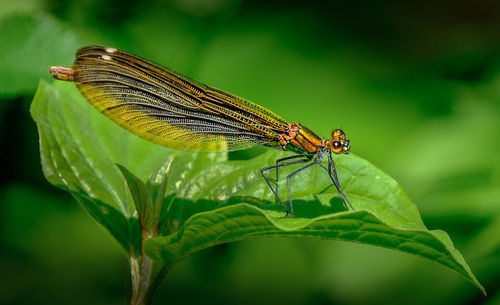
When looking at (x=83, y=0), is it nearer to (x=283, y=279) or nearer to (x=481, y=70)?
(x=283, y=279)

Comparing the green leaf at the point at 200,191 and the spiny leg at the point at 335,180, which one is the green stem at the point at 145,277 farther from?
the spiny leg at the point at 335,180

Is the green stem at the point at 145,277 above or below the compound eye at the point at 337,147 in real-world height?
below

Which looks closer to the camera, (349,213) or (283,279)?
(349,213)

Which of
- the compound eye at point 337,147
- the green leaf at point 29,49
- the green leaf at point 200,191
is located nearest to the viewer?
the green leaf at point 200,191

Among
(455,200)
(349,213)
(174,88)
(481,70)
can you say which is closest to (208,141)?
(174,88)

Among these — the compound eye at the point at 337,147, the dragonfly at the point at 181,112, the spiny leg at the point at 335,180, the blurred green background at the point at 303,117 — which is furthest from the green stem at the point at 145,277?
the blurred green background at the point at 303,117

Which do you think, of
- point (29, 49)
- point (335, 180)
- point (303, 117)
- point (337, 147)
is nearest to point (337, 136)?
point (337, 147)

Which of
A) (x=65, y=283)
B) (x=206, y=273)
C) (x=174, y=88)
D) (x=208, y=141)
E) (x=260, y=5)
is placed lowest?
(x=65, y=283)

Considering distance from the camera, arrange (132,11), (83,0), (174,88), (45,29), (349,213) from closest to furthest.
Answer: (349,213) < (174,88) < (45,29) < (83,0) < (132,11)
